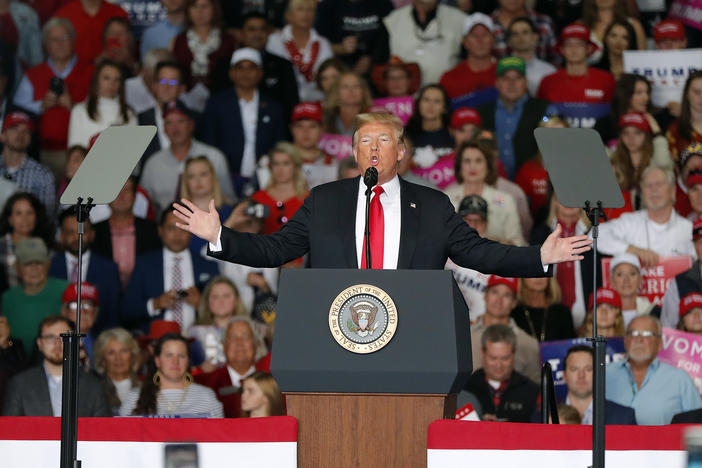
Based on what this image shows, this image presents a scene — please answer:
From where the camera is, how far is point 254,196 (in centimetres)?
826

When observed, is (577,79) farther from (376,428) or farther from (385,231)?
(376,428)

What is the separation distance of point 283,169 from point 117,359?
180cm

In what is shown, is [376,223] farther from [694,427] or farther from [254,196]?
[254,196]

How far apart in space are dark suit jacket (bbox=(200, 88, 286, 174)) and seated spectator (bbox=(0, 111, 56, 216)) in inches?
48.3

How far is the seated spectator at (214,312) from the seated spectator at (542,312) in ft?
5.45

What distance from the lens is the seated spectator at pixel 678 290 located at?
290 inches

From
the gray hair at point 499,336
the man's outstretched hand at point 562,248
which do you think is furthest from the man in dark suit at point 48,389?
the man's outstretched hand at point 562,248

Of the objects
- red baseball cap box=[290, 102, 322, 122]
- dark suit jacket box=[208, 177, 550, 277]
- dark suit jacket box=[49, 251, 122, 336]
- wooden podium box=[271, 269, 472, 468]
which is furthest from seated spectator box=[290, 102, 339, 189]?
wooden podium box=[271, 269, 472, 468]

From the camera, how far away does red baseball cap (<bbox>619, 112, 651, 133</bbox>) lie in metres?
8.37

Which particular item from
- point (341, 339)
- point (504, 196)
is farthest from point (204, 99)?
point (341, 339)

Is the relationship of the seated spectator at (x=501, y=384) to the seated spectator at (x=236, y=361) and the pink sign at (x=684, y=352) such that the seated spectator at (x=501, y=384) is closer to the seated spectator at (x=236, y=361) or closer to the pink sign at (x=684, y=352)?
the pink sign at (x=684, y=352)

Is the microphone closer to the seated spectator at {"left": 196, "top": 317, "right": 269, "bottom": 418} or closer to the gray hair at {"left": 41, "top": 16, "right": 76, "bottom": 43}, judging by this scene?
the seated spectator at {"left": 196, "top": 317, "right": 269, "bottom": 418}

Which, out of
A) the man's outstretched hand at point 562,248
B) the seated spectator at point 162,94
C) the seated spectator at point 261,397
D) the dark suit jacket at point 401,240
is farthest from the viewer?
the seated spectator at point 162,94

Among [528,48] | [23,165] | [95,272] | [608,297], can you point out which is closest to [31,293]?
[95,272]
